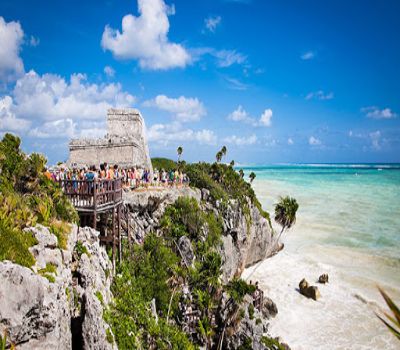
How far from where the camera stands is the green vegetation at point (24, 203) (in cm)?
784

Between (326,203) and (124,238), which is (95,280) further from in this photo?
(326,203)

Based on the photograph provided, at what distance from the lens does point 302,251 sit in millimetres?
37969

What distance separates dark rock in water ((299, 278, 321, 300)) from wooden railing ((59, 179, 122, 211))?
20551 millimetres

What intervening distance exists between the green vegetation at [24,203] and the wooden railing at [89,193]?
83 cm

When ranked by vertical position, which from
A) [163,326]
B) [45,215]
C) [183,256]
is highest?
[45,215]

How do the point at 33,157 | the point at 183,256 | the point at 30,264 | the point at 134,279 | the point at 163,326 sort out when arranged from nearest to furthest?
1. the point at 30,264
2. the point at 33,157
3. the point at 163,326
4. the point at 134,279
5. the point at 183,256

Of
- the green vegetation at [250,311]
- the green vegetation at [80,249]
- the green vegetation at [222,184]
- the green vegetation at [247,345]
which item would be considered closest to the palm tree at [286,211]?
the green vegetation at [222,184]

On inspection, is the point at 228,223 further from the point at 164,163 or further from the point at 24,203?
the point at 164,163

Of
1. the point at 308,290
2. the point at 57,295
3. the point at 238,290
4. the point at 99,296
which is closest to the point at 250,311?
the point at 238,290

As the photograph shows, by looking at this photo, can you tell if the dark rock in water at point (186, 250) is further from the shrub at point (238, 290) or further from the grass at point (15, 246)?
the grass at point (15, 246)

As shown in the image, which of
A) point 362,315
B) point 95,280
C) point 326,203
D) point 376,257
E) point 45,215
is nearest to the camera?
point 45,215

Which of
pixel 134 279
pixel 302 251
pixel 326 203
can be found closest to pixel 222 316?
pixel 134 279

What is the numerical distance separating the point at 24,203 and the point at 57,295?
339 centimetres

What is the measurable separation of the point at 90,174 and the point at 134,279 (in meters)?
6.14
